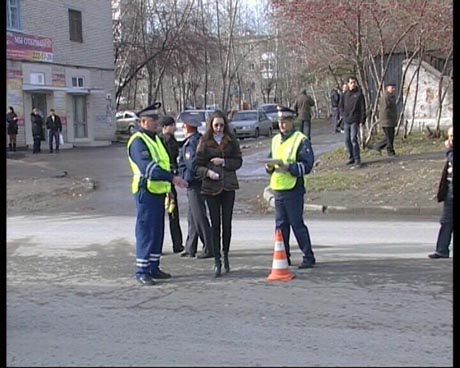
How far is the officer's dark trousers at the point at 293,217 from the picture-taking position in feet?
27.3

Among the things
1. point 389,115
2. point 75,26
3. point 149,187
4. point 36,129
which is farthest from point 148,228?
point 75,26

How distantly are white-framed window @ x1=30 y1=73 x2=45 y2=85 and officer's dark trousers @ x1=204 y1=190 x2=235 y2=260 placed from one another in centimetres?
2566

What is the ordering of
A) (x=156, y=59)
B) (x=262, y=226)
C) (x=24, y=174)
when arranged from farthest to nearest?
1. (x=156, y=59)
2. (x=24, y=174)
3. (x=262, y=226)

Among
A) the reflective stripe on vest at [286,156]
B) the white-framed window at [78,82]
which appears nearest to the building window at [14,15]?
the white-framed window at [78,82]

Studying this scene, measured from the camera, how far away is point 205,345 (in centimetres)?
552

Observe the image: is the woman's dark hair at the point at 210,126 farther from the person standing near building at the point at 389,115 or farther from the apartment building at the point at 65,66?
the apartment building at the point at 65,66

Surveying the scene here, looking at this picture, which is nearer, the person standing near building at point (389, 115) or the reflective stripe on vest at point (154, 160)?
the reflective stripe on vest at point (154, 160)

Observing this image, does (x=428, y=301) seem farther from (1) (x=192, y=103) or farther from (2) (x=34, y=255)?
(1) (x=192, y=103)

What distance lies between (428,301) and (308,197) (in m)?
7.99

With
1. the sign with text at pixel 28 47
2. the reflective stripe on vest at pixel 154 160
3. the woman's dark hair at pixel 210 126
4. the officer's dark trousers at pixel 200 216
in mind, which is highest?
the sign with text at pixel 28 47

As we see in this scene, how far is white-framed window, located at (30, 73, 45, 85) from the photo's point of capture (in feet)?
106

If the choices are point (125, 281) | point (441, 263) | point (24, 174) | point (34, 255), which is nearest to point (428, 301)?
point (441, 263)

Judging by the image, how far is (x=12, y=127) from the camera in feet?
95.8

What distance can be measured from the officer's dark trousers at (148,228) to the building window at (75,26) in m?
28.8
